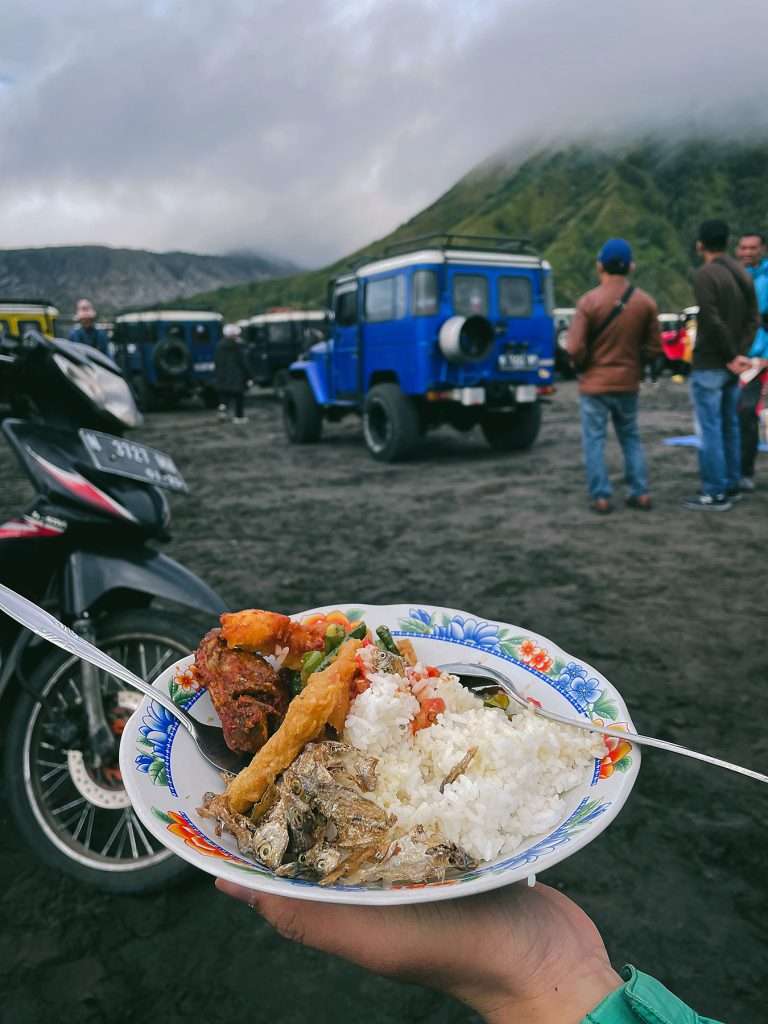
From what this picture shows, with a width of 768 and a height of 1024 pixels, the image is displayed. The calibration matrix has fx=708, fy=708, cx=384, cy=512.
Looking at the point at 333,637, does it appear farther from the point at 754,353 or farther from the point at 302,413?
the point at 302,413

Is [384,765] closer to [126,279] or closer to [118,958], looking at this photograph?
[118,958]

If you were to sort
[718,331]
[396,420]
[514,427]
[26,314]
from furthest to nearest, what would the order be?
[26,314], [514,427], [396,420], [718,331]

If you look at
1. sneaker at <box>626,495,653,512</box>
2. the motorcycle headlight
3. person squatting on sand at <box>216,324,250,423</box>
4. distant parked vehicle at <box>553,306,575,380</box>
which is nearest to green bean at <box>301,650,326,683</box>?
the motorcycle headlight

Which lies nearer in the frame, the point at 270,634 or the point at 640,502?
the point at 270,634

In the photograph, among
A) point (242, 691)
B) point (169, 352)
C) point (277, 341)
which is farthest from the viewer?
point (277, 341)

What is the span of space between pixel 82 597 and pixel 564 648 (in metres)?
2.55

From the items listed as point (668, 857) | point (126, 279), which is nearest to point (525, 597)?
point (668, 857)

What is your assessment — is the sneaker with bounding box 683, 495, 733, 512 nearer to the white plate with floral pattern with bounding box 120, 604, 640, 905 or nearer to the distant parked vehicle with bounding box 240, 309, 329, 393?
the white plate with floral pattern with bounding box 120, 604, 640, 905

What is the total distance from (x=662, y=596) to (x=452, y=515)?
2780 mm

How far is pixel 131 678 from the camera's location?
3.92 ft

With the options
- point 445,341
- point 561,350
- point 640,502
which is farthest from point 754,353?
point 561,350

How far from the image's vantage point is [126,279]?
19312 centimetres

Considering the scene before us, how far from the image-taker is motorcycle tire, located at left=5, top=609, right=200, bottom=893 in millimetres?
2363

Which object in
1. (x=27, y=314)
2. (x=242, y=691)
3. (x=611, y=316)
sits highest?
(x=27, y=314)
